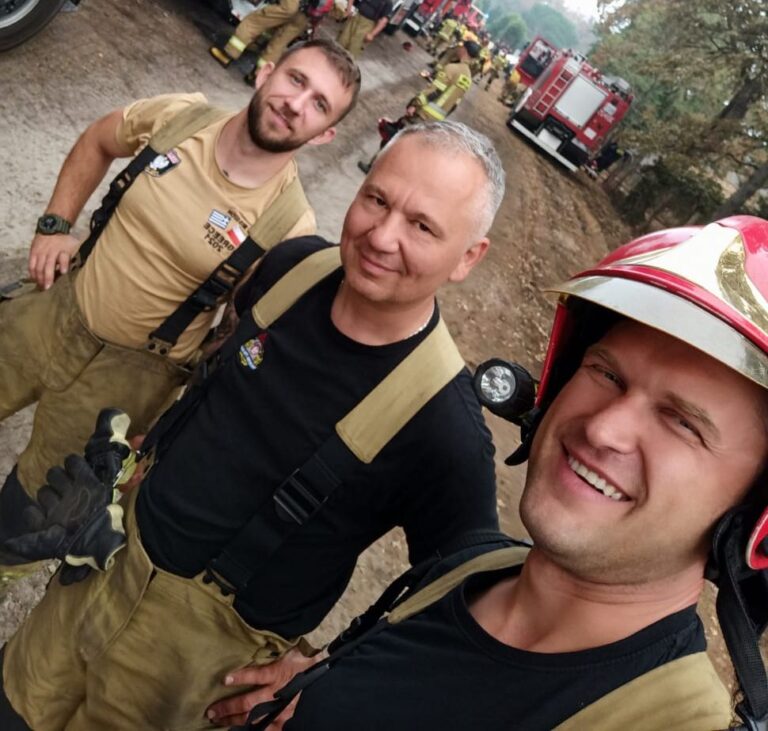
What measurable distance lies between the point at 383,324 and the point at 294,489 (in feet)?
1.74

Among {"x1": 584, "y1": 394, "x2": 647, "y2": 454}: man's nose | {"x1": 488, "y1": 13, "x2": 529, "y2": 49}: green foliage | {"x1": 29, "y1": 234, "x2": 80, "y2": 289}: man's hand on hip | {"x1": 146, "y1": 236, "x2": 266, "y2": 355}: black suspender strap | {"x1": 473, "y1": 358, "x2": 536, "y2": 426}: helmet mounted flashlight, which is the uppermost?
{"x1": 488, "y1": 13, "x2": 529, "y2": 49}: green foliage

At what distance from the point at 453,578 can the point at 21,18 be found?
197 inches

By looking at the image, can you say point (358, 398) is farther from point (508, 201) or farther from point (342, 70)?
point (508, 201)

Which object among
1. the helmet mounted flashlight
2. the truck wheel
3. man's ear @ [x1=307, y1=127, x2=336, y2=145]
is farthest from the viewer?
the truck wheel

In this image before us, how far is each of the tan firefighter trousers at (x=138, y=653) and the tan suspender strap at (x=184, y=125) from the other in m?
1.40

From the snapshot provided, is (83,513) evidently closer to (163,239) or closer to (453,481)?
(163,239)

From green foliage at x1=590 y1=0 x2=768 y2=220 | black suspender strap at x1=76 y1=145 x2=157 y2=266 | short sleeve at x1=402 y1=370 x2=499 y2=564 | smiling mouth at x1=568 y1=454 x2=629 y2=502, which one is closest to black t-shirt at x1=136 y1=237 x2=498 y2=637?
short sleeve at x1=402 y1=370 x2=499 y2=564

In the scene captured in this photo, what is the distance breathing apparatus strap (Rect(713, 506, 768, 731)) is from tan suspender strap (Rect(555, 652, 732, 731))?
6 centimetres

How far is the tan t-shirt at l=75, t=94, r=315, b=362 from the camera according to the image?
2396 millimetres

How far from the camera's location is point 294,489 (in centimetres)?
175

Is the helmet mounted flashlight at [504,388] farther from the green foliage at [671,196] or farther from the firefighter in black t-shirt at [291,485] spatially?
the green foliage at [671,196]

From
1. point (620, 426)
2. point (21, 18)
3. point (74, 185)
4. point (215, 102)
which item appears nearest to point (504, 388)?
point (620, 426)

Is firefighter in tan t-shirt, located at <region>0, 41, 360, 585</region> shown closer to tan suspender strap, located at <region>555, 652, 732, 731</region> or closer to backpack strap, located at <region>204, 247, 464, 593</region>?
backpack strap, located at <region>204, 247, 464, 593</region>

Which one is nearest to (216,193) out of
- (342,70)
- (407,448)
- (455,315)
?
(342,70)
